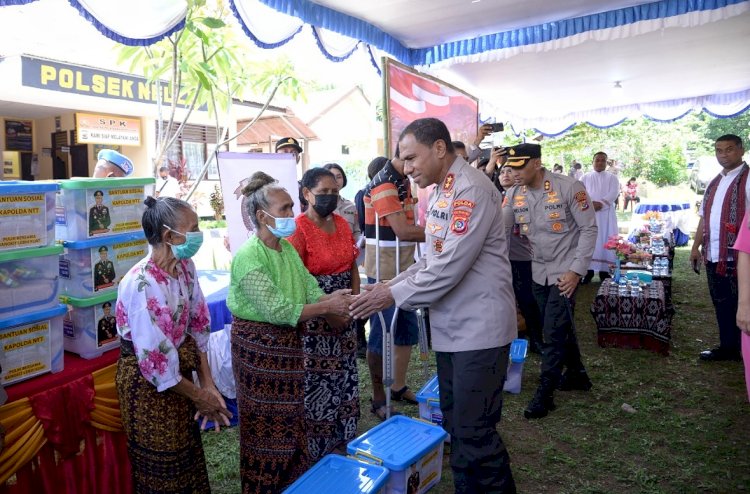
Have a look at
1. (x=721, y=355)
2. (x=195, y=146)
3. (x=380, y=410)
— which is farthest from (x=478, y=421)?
(x=195, y=146)

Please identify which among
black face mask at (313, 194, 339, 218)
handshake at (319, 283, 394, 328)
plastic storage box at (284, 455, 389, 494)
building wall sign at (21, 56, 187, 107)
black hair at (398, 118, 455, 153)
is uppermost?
building wall sign at (21, 56, 187, 107)

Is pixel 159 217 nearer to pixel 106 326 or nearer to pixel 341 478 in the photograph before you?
pixel 106 326

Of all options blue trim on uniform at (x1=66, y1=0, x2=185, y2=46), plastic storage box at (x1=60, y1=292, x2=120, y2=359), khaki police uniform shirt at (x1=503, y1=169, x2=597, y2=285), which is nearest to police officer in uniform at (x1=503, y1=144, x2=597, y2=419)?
khaki police uniform shirt at (x1=503, y1=169, x2=597, y2=285)

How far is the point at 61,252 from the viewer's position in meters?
2.30

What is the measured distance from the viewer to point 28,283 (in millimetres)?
2188

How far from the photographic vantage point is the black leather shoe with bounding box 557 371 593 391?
13.8 feet

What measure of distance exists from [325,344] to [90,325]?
3.83 ft

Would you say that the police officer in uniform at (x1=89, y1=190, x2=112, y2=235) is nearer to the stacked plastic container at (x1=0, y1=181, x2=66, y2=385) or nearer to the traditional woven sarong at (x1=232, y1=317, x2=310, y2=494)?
the stacked plastic container at (x1=0, y1=181, x2=66, y2=385)

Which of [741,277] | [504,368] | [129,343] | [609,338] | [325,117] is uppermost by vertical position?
[325,117]

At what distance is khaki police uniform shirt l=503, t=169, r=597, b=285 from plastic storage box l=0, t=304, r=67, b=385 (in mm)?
3012

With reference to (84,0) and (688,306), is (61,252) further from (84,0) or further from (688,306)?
(688,306)

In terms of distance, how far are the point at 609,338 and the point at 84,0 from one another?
209 inches

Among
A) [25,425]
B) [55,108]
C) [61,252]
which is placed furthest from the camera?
[55,108]

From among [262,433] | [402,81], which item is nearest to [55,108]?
[402,81]
